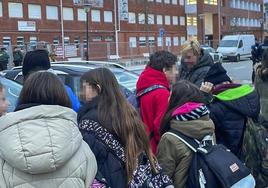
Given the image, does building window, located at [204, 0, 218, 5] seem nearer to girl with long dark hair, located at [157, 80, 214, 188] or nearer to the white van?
the white van

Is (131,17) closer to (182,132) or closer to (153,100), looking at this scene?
(153,100)

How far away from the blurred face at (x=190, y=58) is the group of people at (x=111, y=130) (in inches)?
33.3

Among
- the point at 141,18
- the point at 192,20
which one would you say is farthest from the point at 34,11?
the point at 192,20

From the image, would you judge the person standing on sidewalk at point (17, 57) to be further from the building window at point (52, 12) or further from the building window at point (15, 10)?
the building window at point (52, 12)

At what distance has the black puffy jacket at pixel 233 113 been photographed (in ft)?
12.9

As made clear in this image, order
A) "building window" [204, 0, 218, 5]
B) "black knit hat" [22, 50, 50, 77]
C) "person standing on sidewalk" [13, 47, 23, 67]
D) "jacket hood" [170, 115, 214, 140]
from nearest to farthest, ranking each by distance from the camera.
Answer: "jacket hood" [170, 115, 214, 140]
"black knit hat" [22, 50, 50, 77]
"person standing on sidewalk" [13, 47, 23, 67]
"building window" [204, 0, 218, 5]

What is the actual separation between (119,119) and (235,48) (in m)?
44.4

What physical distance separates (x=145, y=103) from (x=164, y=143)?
1087mm

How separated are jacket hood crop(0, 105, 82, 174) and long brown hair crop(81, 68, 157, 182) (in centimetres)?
44

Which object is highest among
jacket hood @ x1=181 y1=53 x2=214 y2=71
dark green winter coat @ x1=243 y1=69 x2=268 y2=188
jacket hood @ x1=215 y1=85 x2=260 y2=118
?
jacket hood @ x1=181 y1=53 x2=214 y2=71

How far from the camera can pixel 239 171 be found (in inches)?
129

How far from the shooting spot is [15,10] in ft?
152

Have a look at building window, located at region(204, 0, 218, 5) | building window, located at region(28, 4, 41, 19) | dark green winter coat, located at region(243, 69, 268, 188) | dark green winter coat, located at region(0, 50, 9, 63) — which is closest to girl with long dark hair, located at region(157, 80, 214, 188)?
dark green winter coat, located at region(243, 69, 268, 188)

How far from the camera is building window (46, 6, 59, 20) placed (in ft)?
164
